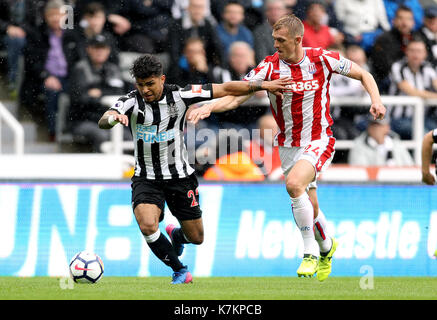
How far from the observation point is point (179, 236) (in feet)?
31.5

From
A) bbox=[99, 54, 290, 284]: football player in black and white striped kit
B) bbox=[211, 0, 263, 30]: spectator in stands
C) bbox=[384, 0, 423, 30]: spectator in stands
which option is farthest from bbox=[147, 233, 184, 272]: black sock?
bbox=[384, 0, 423, 30]: spectator in stands

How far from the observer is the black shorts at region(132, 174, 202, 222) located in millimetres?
8922

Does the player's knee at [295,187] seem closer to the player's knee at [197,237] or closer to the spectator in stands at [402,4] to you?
the player's knee at [197,237]

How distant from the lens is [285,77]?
911 centimetres

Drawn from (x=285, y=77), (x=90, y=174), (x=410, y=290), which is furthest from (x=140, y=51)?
(x=410, y=290)

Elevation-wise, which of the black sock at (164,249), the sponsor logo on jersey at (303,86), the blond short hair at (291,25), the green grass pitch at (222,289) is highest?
the blond short hair at (291,25)

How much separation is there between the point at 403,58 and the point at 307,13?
1.46 m

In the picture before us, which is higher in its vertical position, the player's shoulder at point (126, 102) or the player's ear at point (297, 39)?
the player's ear at point (297, 39)

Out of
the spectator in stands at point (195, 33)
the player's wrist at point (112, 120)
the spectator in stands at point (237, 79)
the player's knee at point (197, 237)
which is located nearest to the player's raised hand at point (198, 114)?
the player's wrist at point (112, 120)

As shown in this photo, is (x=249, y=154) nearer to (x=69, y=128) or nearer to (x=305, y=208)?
(x=69, y=128)

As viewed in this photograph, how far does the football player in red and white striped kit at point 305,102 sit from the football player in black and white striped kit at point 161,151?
326 millimetres

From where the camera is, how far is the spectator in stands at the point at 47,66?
42.3 ft

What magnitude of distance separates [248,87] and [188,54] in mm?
4156

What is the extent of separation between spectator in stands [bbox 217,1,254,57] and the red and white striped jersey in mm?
4046
